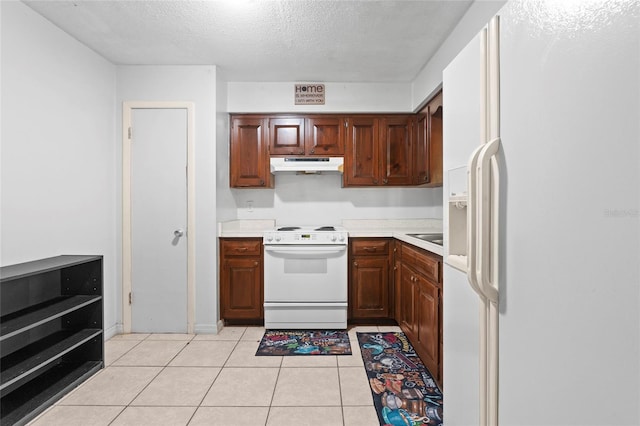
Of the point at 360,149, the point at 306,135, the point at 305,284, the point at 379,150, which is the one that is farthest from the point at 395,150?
the point at 305,284

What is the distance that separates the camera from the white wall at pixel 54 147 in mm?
2180

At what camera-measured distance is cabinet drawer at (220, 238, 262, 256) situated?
341cm

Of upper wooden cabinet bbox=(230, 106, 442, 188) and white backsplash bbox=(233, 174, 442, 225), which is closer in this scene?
upper wooden cabinet bbox=(230, 106, 442, 188)

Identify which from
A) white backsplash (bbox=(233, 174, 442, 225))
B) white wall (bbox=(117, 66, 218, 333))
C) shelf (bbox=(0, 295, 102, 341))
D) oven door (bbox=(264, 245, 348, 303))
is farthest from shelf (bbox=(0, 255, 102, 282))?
white backsplash (bbox=(233, 174, 442, 225))

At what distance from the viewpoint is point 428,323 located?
2381 millimetres

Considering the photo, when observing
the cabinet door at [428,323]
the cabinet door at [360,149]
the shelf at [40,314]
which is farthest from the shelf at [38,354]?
the cabinet door at [360,149]

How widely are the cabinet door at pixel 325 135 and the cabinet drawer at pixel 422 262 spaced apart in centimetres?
131

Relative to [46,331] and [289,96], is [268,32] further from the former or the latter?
[46,331]

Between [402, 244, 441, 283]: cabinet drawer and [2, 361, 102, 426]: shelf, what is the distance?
245cm

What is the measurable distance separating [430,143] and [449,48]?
2.68 feet

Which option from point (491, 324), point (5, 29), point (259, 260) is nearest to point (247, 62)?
point (5, 29)

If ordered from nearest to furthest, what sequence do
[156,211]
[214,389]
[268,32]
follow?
[214,389] < [268,32] < [156,211]

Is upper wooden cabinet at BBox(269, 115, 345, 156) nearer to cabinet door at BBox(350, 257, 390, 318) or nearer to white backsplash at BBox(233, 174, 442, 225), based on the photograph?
white backsplash at BBox(233, 174, 442, 225)

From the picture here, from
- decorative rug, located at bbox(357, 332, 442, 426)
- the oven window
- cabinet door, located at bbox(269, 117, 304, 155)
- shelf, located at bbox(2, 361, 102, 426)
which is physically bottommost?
decorative rug, located at bbox(357, 332, 442, 426)
